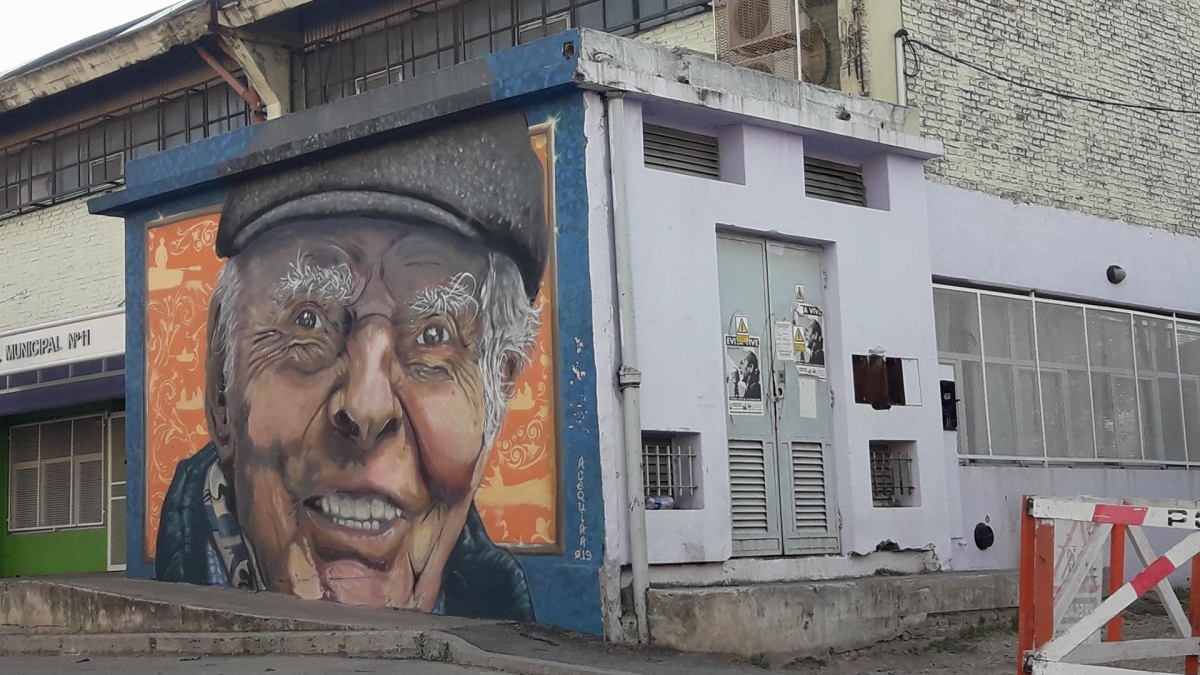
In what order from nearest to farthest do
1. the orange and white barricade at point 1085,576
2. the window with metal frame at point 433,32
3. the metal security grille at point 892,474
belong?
the orange and white barricade at point 1085,576 < the metal security grille at point 892,474 < the window with metal frame at point 433,32

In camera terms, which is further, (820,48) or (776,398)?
(820,48)

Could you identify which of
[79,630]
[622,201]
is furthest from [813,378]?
[79,630]

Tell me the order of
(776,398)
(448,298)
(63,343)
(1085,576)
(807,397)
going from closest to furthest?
(1085,576) → (448,298) → (776,398) → (807,397) → (63,343)

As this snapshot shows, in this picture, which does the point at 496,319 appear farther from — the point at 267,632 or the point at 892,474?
the point at 892,474

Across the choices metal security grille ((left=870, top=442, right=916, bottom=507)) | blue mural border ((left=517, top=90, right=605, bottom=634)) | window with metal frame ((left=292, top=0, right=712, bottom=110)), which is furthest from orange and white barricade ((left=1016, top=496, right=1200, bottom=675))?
window with metal frame ((left=292, top=0, right=712, bottom=110))

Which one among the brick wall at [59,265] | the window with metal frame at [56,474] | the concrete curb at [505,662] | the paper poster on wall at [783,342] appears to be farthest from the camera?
the window with metal frame at [56,474]

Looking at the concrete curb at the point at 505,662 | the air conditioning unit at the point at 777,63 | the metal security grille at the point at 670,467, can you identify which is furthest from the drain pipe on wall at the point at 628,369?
the air conditioning unit at the point at 777,63

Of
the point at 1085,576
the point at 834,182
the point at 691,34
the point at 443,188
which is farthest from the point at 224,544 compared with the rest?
the point at 1085,576

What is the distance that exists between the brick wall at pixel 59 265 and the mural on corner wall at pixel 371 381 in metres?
7.82

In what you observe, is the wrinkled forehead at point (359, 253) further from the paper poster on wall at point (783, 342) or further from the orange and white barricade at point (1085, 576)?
the orange and white barricade at point (1085, 576)

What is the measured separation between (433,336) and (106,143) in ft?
39.1

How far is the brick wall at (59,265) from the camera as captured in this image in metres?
21.2

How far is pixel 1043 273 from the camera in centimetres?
1542

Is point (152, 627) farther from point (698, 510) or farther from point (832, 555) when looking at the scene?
point (832, 555)
